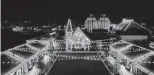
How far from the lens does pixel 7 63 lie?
66.9ft

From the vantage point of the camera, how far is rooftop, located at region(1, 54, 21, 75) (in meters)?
18.4

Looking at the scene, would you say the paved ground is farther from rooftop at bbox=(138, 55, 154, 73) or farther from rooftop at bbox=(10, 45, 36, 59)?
rooftop at bbox=(138, 55, 154, 73)

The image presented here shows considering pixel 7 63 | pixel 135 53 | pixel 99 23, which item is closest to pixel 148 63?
pixel 135 53

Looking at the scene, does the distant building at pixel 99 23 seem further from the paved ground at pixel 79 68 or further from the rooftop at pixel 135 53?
the rooftop at pixel 135 53

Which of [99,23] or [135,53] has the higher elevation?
[99,23]

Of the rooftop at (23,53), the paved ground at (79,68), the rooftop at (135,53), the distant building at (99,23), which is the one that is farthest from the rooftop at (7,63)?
the distant building at (99,23)

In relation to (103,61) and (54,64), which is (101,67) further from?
(54,64)

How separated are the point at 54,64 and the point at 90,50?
1419 centimetres

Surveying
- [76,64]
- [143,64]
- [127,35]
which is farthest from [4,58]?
[127,35]

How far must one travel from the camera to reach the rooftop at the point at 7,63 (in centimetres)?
1845

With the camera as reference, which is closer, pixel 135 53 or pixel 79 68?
pixel 135 53

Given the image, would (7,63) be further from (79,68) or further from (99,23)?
(99,23)

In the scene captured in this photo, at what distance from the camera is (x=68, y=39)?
4259cm

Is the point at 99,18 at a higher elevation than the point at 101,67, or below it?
higher
